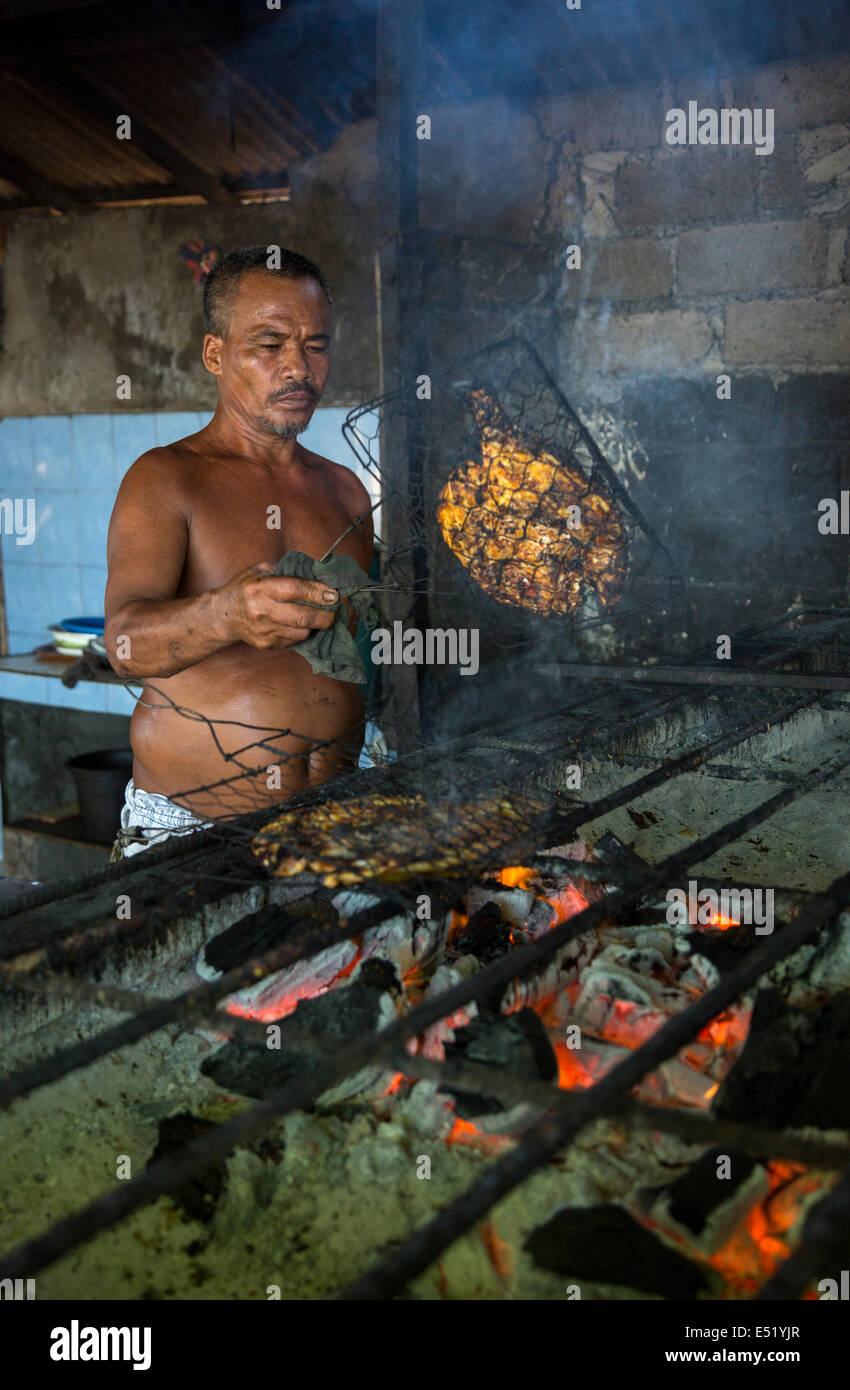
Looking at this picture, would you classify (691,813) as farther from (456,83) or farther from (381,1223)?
(456,83)

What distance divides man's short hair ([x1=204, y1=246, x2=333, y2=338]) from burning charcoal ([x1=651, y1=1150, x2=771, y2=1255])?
247 cm

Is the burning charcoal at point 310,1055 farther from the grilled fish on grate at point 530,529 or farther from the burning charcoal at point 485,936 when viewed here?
the grilled fish on grate at point 530,529

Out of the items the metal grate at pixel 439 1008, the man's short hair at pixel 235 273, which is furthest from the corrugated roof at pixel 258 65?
the metal grate at pixel 439 1008

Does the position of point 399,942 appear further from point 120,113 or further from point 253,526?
point 120,113

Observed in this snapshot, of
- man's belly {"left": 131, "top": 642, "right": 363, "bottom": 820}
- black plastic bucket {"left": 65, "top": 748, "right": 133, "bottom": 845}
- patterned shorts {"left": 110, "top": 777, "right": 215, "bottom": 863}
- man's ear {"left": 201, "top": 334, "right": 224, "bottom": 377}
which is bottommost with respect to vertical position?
black plastic bucket {"left": 65, "top": 748, "right": 133, "bottom": 845}

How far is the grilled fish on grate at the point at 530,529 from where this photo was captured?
327cm

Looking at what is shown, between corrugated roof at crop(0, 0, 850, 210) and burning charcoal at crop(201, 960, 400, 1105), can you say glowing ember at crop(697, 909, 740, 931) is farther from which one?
corrugated roof at crop(0, 0, 850, 210)

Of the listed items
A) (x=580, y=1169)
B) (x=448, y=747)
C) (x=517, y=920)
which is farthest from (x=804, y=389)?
(x=580, y=1169)

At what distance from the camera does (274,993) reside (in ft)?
6.38

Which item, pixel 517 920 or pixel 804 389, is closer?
pixel 517 920

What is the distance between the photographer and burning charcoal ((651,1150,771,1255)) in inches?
54.3

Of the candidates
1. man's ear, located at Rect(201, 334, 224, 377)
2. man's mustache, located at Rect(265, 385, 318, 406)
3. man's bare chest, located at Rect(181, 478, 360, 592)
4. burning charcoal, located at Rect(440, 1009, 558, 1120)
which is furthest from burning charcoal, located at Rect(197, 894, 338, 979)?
man's ear, located at Rect(201, 334, 224, 377)

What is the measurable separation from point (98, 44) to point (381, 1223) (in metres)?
4.69

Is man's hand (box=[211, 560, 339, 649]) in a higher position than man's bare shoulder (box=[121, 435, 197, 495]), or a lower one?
lower
